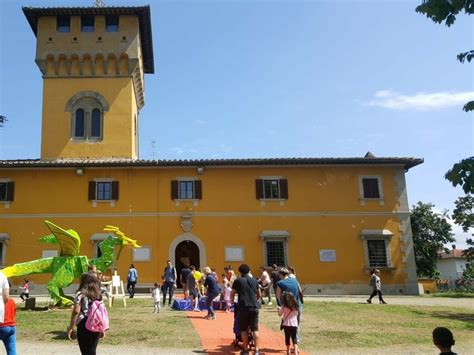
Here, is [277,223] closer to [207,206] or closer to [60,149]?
[207,206]

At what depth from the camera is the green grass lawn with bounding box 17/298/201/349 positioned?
996 cm

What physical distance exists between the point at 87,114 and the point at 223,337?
20.5m

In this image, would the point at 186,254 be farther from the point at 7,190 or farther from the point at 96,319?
the point at 96,319

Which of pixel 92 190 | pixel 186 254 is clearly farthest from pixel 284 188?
pixel 92 190

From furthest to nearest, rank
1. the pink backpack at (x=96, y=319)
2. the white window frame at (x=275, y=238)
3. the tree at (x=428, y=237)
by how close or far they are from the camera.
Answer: the tree at (x=428, y=237) → the white window frame at (x=275, y=238) → the pink backpack at (x=96, y=319)

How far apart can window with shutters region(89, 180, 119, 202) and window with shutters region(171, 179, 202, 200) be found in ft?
9.46

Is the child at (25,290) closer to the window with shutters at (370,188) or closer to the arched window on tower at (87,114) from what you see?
the arched window on tower at (87,114)

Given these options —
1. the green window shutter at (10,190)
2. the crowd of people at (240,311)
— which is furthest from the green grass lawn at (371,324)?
the green window shutter at (10,190)

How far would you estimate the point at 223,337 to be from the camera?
1055cm

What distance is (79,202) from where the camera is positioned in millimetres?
23750

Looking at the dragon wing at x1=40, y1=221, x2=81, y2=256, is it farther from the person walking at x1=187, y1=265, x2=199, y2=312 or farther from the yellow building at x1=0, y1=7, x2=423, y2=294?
the yellow building at x1=0, y1=7, x2=423, y2=294

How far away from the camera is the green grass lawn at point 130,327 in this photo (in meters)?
9.96

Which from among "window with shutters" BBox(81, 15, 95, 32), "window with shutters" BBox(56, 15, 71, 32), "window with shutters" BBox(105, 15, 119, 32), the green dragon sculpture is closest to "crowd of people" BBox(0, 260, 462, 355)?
the green dragon sculpture

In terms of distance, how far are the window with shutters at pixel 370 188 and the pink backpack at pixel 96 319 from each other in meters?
19.9
